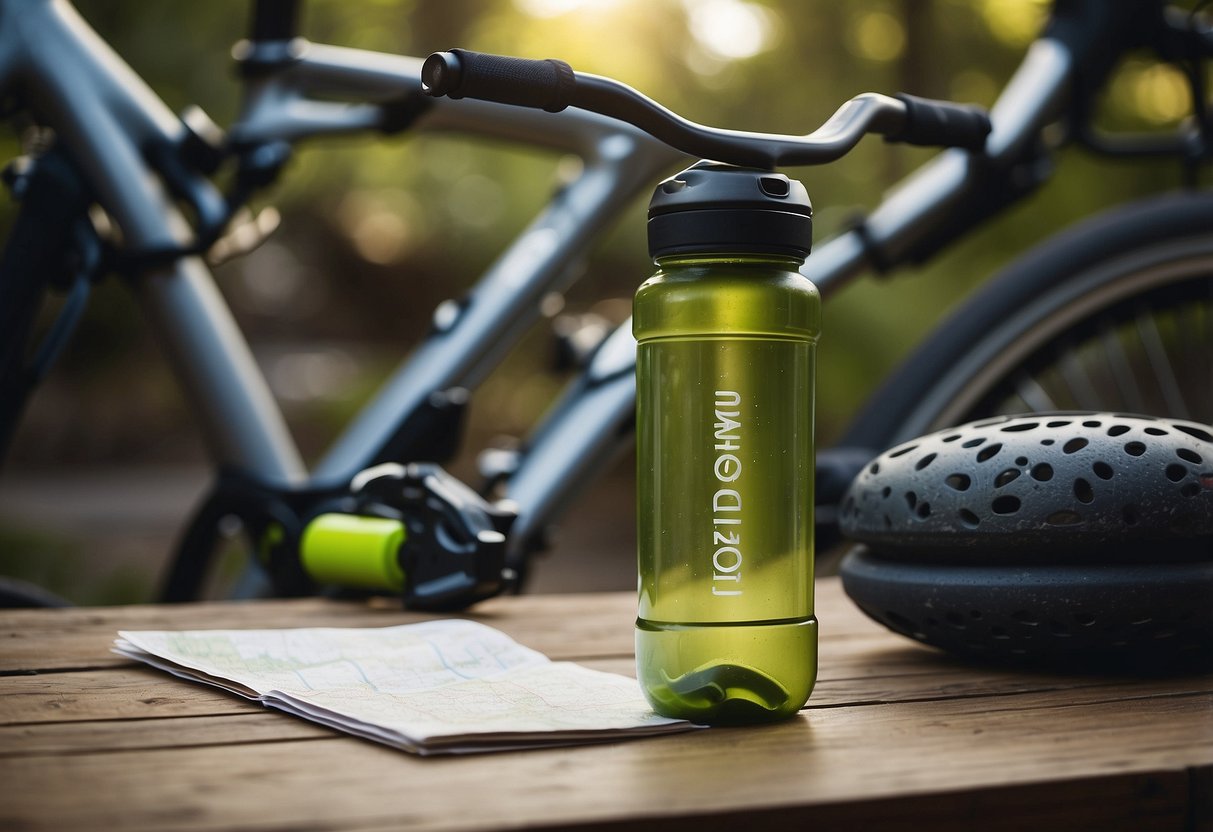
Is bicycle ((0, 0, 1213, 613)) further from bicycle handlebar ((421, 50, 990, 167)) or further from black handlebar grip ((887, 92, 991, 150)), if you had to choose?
bicycle handlebar ((421, 50, 990, 167))

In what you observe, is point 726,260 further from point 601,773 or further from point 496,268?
point 496,268

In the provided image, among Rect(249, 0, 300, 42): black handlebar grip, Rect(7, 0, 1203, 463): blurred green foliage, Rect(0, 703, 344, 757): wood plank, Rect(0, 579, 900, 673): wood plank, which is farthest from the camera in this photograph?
Rect(7, 0, 1203, 463): blurred green foliage

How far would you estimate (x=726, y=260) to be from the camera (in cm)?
70

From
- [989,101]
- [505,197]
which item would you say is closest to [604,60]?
[505,197]

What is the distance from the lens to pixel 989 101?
520 cm

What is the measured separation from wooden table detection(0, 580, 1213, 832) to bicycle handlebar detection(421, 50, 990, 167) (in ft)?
1.08

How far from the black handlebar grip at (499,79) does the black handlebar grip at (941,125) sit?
281 millimetres

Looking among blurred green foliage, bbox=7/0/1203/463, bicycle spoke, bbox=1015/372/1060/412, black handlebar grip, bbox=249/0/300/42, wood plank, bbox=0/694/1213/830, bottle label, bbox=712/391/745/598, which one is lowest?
wood plank, bbox=0/694/1213/830

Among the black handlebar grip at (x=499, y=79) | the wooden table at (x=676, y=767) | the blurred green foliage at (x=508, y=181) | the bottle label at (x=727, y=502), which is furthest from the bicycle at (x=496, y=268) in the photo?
the blurred green foliage at (x=508, y=181)

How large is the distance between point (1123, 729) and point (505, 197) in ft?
19.3

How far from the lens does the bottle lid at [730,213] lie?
681mm

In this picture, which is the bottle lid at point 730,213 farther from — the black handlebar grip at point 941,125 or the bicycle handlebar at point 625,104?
the black handlebar grip at point 941,125

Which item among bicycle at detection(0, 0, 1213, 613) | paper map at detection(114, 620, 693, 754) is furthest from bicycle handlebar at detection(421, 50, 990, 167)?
bicycle at detection(0, 0, 1213, 613)

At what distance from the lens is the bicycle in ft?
4.95
